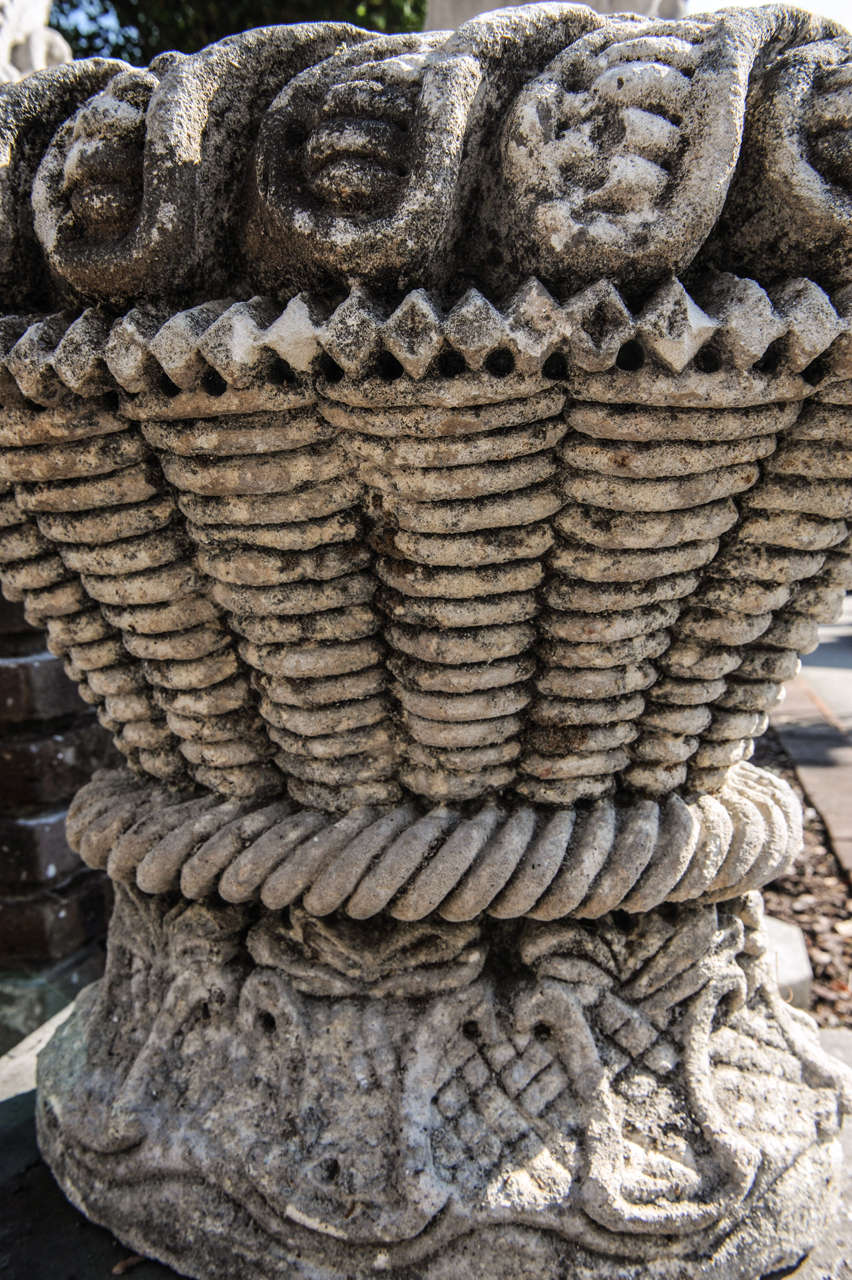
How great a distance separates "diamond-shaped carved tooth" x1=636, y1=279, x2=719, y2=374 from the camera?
3.63 feet

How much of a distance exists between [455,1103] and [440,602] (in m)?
0.82

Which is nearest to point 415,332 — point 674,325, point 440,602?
point 674,325

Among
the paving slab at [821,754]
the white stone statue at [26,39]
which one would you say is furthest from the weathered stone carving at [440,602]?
the paving slab at [821,754]

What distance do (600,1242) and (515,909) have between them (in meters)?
0.50

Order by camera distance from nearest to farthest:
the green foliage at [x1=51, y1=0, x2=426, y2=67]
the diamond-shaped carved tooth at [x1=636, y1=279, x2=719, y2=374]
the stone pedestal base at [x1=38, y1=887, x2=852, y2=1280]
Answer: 1. the diamond-shaped carved tooth at [x1=636, y1=279, x2=719, y2=374]
2. the stone pedestal base at [x1=38, y1=887, x2=852, y2=1280]
3. the green foliage at [x1=51, y1=0, x2=426, y2=67]

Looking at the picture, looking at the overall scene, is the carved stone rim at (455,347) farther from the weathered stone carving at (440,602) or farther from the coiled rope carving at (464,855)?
the coiled rope carving at (464,855)

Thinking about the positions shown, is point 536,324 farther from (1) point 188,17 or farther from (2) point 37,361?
(1) point 188,17

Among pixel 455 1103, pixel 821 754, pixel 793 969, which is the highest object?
pixel 455 1103

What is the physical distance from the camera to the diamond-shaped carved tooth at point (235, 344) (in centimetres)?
117

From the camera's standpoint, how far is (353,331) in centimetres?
114

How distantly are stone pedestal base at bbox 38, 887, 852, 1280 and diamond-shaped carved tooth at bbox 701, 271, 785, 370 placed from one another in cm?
98

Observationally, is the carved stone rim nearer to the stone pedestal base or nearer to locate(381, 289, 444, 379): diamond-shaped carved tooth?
locate(381, 289, 444, 379): diamond-shaped carved tooth

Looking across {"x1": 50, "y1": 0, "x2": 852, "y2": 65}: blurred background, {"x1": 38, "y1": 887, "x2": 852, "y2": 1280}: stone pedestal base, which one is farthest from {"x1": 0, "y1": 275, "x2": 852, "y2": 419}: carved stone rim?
{"x1": 50, "y1": 0, "x2": 852, "y2": 65}: blurred background

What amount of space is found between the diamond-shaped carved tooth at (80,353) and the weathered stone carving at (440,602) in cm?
1
